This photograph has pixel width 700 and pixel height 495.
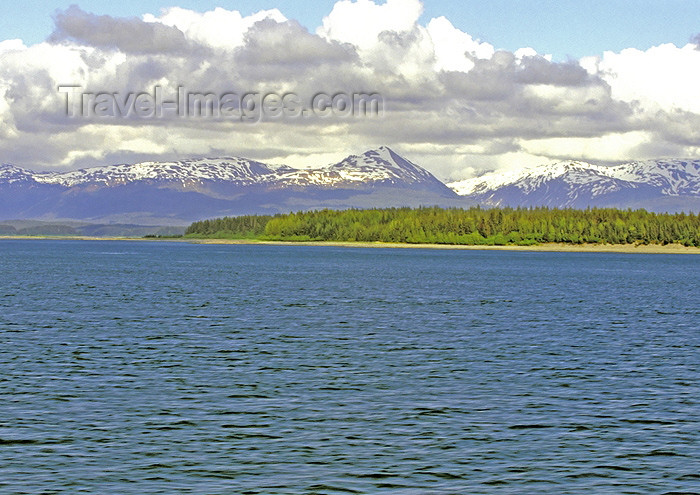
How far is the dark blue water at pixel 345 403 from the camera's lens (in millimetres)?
27391

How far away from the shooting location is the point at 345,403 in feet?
124

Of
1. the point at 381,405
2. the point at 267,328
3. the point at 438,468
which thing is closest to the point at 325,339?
the point at 267,328

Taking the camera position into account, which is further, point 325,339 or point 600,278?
point 600,278

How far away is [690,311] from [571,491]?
6783 centimetres

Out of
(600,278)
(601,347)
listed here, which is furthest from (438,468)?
(600,278)

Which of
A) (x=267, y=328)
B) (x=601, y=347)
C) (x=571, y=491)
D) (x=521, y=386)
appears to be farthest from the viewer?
(x=267, y=328)

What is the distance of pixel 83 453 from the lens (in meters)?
29.4

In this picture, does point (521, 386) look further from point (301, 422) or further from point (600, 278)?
point (600, 278)

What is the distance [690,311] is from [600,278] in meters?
72.4

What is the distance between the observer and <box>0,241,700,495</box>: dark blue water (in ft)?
89.9

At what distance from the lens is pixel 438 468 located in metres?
28.1

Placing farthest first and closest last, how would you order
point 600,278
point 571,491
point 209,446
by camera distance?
1. point 600,278
2. point 209,446
3. point 571,491

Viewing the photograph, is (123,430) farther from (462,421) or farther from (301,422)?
(462,421)

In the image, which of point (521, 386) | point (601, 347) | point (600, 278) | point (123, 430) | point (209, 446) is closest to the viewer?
point (209, 446)
